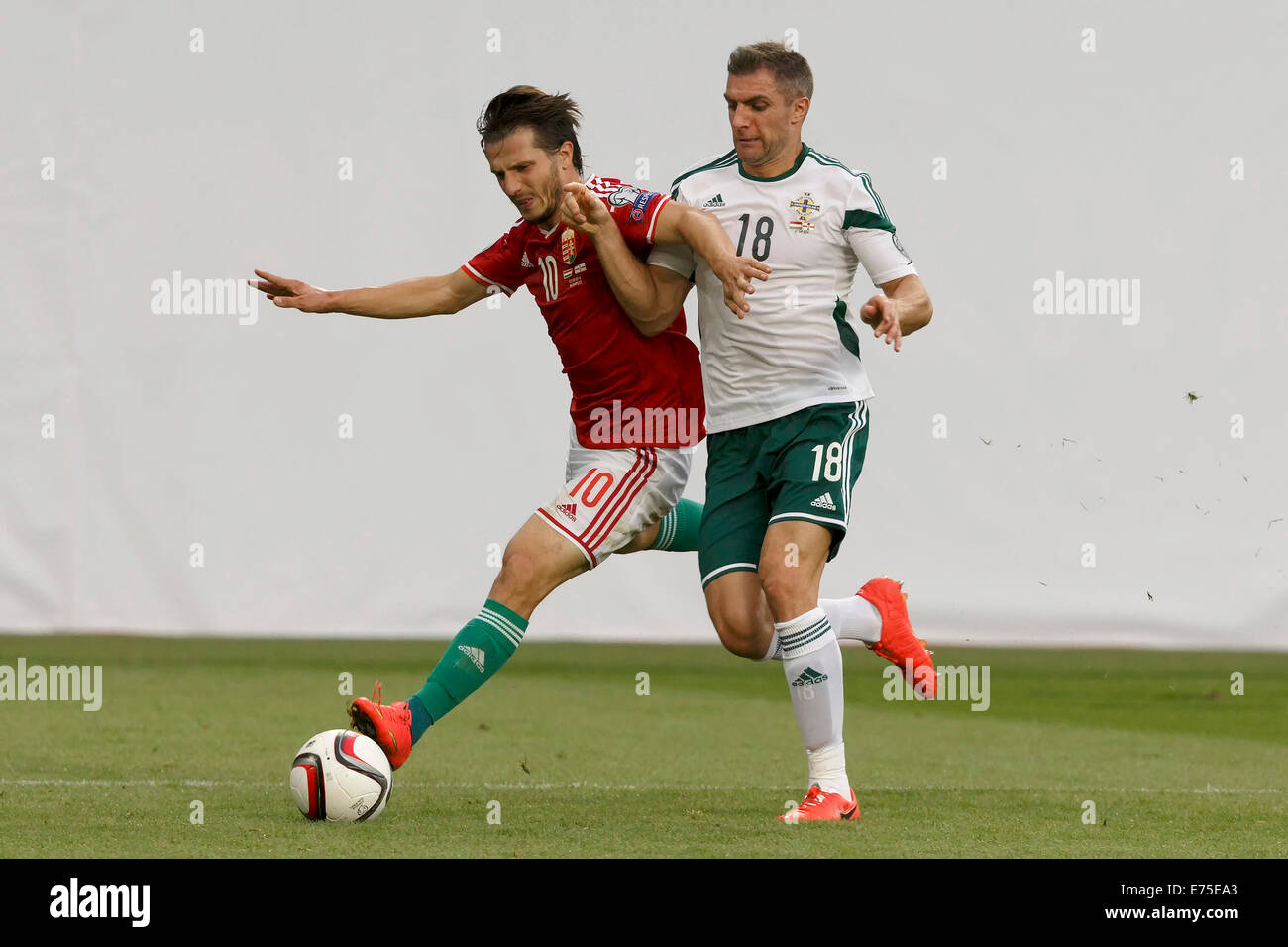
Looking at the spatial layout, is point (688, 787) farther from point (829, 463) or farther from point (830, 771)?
point (829, 463)

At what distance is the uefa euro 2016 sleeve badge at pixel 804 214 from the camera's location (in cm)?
427

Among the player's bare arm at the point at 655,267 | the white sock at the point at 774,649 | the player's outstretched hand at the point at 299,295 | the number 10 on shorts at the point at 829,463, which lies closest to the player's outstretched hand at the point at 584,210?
the player's bare arm at the point at 655,267

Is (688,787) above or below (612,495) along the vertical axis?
below

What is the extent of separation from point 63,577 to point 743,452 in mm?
5404

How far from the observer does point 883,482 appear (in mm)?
8438

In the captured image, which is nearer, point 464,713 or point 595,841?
point 595,841

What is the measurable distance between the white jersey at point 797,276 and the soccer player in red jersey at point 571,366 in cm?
20

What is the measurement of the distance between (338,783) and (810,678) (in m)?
1.21

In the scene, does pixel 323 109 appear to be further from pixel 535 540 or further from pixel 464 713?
pixel 535 540

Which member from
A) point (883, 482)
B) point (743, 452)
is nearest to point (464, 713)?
point (883, 482)

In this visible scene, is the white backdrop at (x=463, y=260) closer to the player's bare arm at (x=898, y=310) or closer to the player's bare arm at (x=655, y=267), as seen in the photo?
the player's bare arm at (x=655, y=267)

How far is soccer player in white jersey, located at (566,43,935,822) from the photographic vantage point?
4.11 m

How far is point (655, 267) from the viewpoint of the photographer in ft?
14.4

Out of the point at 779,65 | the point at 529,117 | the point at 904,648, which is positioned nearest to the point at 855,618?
the point at 904,648
